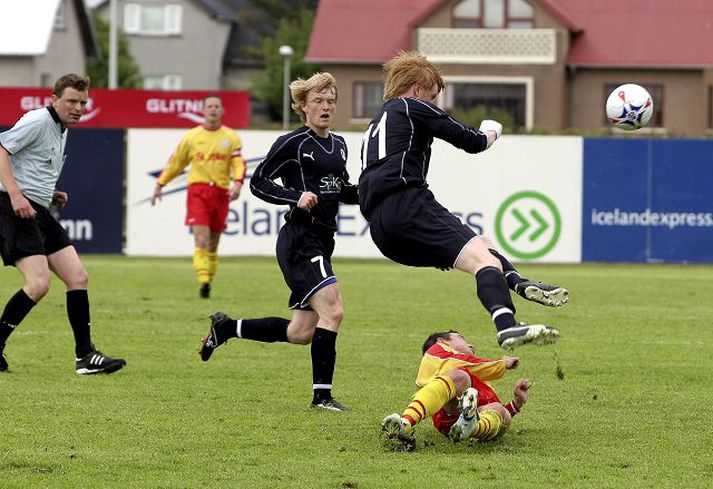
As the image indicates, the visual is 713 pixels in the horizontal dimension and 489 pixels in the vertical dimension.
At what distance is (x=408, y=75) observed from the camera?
326 inches

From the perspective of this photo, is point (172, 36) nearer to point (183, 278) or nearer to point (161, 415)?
point (183, 278)

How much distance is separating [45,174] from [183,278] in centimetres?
979

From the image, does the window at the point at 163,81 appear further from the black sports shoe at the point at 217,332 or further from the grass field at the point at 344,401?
the black sports shoe at the point at 217,332

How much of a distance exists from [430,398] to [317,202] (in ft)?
6.18

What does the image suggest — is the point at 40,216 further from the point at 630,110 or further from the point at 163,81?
the point at 163,81

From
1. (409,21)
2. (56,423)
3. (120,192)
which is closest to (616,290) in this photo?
(120,192)

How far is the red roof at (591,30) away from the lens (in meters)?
53.3

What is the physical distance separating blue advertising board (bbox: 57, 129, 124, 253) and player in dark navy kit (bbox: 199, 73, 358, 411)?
15531mm

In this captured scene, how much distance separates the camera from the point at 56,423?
848 cm

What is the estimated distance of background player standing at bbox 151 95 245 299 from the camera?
1750 centimetres

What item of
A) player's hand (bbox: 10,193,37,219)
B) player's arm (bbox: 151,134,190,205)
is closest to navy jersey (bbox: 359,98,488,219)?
player's hand (bbox: 10,193,37,219)

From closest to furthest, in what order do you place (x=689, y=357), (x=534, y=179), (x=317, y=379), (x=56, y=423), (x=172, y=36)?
(x=56, y=423) → (x=317, y=379) → (x=689, y=357) → (x=534, y=179) → (x=172, y=36)

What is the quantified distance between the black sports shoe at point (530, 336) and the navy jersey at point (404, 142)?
1133mm

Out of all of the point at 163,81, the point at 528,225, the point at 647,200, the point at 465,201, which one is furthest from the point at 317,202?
the point at 163,81
